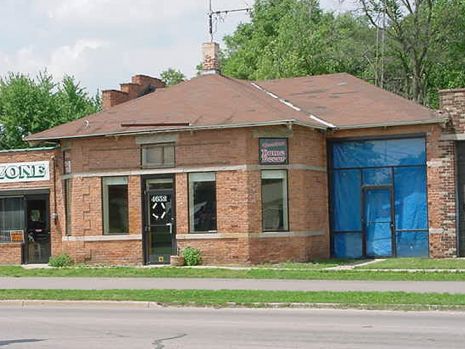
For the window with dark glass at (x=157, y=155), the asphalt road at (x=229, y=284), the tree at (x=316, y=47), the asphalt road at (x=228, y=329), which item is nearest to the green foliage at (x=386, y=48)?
the tree at (x=316, y=47)

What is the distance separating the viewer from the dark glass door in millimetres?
28375

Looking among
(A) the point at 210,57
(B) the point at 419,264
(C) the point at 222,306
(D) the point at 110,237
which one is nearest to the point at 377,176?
(B) the point at 419,264

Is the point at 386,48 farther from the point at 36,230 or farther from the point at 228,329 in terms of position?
the point at 228,329

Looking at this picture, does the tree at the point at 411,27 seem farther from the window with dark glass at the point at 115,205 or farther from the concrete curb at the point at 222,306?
the concrete curb at the point at 222,306

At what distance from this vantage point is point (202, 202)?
27.8m

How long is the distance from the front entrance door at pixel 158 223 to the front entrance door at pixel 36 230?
16.0 feet

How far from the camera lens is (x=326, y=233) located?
29.5 meters

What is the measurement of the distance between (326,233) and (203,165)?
15.9 feet

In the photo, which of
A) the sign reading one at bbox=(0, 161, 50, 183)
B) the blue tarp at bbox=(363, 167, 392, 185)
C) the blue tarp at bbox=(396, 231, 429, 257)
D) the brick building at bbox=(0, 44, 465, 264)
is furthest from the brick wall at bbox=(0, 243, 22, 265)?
the blue tarp at bbox=(396, 231, 429, 257)

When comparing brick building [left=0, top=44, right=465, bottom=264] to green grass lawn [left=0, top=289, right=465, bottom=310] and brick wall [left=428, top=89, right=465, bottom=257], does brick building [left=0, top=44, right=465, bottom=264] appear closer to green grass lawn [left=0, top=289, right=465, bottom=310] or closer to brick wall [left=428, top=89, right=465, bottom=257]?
brick wall [left=428, top=89, right=465, bottom=257]

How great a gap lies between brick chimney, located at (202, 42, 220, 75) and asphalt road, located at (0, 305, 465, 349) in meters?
16.4

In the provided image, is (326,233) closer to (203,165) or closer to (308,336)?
(203,165)

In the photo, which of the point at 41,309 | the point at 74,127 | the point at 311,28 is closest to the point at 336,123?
the point at 74,127

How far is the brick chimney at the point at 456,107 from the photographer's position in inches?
1098
